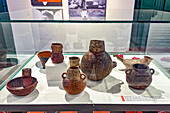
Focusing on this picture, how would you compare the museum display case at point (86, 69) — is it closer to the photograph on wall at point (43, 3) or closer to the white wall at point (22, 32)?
the white wall at point (22, 32)

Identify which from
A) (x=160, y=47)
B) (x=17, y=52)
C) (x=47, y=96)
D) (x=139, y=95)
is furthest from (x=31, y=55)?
(x=160, y=47)

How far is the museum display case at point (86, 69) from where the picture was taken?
759 mm

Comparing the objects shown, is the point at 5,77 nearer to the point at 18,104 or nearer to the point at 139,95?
the point at 18,104

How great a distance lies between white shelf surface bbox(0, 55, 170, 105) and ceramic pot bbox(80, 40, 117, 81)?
0.31 feet

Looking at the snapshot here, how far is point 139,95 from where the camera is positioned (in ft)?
2.67

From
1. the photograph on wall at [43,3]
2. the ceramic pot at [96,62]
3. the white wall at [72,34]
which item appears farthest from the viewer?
the photograph on wall at [43,3]

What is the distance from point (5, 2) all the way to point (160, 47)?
5.51 ft

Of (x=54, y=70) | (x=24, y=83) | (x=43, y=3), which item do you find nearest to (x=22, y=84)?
(x=24, y=83)

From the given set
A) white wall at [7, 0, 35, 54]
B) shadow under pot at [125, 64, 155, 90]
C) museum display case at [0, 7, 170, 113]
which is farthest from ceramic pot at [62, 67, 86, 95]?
white wall at [7, 0, 35, 54]

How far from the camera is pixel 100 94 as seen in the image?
82cm

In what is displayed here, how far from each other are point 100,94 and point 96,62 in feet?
0.65

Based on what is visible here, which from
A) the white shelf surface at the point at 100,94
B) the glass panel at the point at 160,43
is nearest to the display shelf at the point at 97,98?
the white shelf surface at the point at 100,94

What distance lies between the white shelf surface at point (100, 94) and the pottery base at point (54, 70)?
36 mm

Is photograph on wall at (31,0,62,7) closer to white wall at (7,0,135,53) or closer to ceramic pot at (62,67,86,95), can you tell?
white wall at (7,0,135,53)
